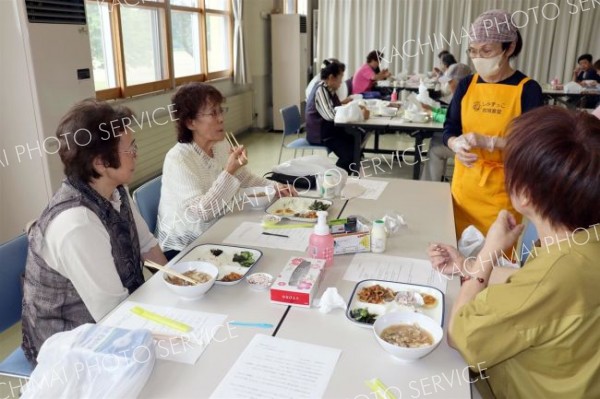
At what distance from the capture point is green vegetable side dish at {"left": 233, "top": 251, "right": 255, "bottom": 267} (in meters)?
1.56

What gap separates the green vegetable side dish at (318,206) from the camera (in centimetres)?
209

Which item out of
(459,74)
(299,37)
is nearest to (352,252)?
(459,74)

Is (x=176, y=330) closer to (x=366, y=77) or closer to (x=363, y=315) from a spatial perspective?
(x=363, y=315)

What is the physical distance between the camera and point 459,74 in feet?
13.3

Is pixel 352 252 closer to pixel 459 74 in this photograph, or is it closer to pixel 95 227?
pixel 95 227

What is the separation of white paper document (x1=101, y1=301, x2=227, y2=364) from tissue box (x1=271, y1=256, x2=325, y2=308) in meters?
0.17

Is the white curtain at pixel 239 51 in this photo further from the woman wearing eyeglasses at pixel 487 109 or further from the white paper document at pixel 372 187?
the woman wearing eyeglasses at pixel 487 109

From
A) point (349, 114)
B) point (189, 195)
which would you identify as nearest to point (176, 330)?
point (189, 195)

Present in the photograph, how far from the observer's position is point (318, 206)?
212 cm

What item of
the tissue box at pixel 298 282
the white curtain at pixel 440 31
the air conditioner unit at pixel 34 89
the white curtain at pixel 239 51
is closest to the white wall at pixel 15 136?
the air conditioner unit at pixel 34 89

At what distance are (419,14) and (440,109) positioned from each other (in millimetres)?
3790

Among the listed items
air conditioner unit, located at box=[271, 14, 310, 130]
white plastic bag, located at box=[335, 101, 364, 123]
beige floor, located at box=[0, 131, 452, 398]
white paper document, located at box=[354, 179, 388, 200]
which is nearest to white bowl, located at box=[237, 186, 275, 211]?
white paper document, located at box=[354, 179, 388, 200]

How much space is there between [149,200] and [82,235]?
2.91 feet

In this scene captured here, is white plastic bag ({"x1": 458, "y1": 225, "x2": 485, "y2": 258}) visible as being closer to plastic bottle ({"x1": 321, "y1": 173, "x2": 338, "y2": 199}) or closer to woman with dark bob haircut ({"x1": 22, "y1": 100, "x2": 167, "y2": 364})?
plastic bottle ({"x1": 321, "y1": 173, "x2": 338, "y2": 199})
